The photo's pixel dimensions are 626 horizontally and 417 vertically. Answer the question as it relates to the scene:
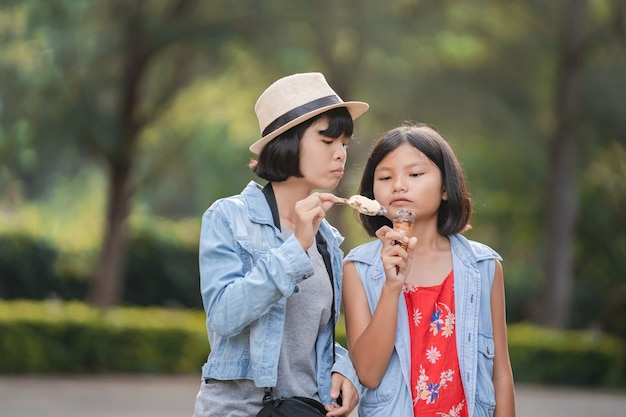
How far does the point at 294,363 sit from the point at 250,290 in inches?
14.8

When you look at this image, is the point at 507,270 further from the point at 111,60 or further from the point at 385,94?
the point at 111,60

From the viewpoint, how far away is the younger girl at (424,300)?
3518 mm

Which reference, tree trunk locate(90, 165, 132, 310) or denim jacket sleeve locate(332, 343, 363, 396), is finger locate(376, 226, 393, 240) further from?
tree trunk locate(90, 165, 132, 310)

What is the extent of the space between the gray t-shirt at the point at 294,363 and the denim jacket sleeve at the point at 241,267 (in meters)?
0.14

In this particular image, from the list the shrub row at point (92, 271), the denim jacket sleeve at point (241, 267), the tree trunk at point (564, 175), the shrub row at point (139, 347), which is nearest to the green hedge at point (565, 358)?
the shrub row at point (139, 347)

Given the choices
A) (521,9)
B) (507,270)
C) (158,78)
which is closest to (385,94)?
(521,9)

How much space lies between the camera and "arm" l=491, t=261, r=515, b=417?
3617mm

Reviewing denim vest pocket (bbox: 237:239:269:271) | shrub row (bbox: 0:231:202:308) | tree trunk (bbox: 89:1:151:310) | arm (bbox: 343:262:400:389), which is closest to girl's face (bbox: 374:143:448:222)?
arm (bbox: 343:262:400:389)

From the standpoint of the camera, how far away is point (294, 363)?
138 inches

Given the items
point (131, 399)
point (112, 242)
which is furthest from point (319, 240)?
point (112, 242)

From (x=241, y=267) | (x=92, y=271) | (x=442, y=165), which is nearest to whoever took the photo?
(x=241, y=267)

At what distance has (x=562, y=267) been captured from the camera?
1834cm

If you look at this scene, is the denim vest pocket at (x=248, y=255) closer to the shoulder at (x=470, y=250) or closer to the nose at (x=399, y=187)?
the nose at (x=399, y=187)

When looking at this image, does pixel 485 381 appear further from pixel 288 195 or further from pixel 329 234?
pixel 288 195
